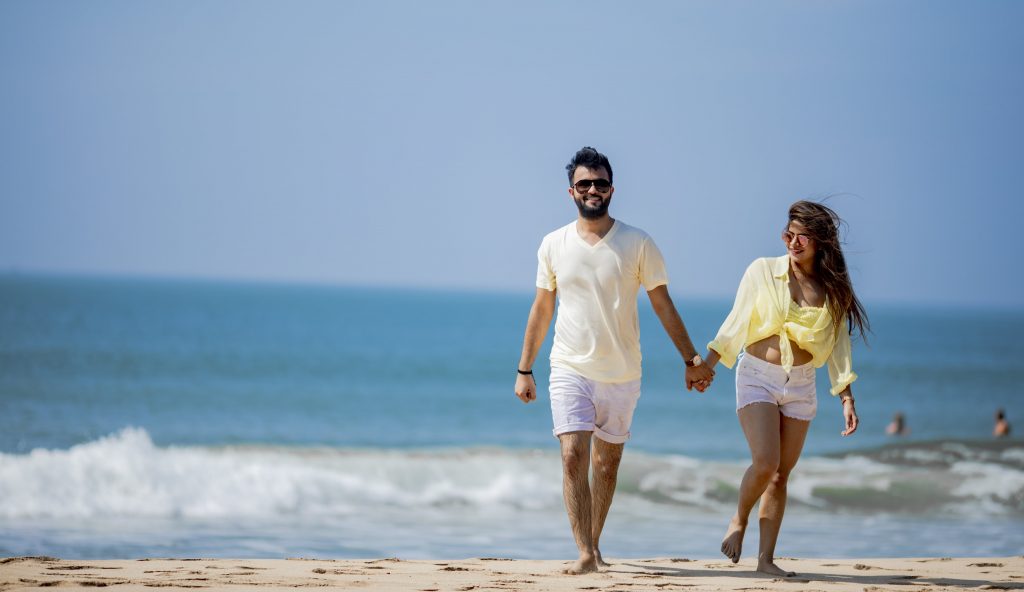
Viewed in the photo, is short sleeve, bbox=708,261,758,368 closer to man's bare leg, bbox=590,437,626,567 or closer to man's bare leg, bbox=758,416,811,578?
man's bare leg, bbox=758,416,811,578

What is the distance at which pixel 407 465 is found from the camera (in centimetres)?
1423

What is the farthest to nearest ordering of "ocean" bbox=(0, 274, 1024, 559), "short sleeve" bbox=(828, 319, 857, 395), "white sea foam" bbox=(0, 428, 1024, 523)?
"white sea foam" bbox=(0, 428, 1024, 523)
"ocean" bbox=(0, 274, 1024, 559)
"short sleeve" bbox=(828, 319, 857, 395)

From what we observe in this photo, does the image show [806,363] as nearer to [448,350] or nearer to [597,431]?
[597,431]

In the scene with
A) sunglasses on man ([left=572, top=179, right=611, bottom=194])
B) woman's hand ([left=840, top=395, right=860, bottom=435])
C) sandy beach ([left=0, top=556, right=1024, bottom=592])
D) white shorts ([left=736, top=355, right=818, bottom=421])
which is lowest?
sandy beach ([left=0, top=556, right=1024, bottom=592])

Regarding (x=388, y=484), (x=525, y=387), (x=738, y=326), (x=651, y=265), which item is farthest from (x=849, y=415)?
(x=388, y=484)

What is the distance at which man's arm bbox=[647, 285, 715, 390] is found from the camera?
562cm

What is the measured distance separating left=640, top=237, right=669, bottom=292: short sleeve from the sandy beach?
4.92 feet

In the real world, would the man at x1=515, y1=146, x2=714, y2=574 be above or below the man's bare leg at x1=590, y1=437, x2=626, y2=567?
above

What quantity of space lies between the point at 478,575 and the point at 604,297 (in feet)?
5.38

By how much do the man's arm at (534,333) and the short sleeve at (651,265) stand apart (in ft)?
1.64

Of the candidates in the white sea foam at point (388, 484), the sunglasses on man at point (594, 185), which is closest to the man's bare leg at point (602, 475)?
the sunglasses on man at point (594, 185)

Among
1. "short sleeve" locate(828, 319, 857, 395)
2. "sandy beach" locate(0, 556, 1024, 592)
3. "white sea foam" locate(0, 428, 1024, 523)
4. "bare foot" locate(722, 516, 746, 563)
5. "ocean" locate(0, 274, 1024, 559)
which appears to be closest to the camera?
"sandy beach" locate(0, 556, 1024, 592)

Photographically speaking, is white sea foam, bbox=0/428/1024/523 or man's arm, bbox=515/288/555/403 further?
white sea foam, bbox=0/428/1024/523

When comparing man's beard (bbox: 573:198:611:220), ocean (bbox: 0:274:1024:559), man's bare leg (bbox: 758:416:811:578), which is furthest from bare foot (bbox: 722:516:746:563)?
ocean (bbox: 0:274:1024:559)
